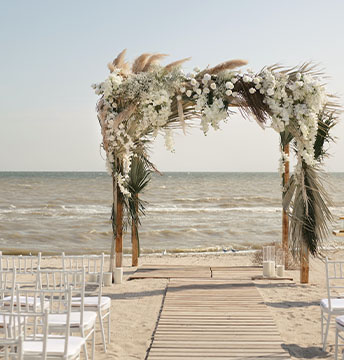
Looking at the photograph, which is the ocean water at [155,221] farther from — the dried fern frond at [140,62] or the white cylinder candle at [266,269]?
the dried fern frond at [140,62]

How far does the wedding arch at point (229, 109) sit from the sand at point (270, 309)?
65 cm

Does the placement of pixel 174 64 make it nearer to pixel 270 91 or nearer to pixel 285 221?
pixel 270 91

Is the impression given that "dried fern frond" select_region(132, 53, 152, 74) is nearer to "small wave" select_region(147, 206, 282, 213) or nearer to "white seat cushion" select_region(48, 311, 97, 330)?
"white seat cushion" select_region(48, 311, 97, 330)

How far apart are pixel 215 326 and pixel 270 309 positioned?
1.22 metres

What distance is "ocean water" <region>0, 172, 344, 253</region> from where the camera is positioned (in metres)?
14.6

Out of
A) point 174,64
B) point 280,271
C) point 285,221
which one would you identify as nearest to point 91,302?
point 174,64

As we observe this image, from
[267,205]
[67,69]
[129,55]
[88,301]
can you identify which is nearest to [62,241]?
[67,69]

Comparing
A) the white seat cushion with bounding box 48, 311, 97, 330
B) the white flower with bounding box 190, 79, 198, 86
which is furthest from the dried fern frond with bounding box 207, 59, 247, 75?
the white seat cushion with bounding box 48, 311, 97, 330

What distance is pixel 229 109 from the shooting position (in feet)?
22.3

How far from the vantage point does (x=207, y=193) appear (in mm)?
35250

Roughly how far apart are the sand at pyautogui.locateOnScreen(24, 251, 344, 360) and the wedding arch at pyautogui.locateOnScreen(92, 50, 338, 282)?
650 mm

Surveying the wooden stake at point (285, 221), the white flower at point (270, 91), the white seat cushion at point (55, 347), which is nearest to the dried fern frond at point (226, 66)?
the white flower at point (270, 91)

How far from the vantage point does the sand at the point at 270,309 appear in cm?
438

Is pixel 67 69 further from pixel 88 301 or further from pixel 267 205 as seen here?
pixel 267 205
